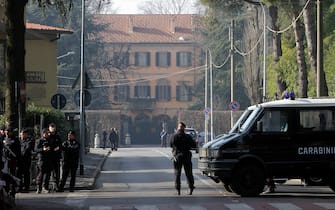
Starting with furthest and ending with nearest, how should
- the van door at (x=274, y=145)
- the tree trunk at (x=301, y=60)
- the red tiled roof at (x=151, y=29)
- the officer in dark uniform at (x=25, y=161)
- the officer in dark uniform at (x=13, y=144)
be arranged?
the red tiled roof at (x=151, y=29) → the tree trunk at (x=301, y=60) → the officer in dark uniform at (x=25, y=161) → the officer in dark uniform at (x=13, y=144) → the van door at (x=274, y=145)

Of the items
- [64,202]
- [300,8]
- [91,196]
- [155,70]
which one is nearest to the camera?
[64,202]

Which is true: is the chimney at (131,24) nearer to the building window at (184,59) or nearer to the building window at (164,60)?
the building window at (164,60)

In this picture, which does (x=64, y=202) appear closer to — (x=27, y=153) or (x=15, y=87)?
(x=27, y=153)

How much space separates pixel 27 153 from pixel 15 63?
3.85 m

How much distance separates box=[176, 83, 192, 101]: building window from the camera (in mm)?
105875

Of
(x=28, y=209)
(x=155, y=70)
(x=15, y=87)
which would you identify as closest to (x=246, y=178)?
(x=28, y=209)

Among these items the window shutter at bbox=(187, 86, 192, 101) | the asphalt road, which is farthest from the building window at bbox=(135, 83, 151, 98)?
the asphalt road

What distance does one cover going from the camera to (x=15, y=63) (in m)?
27.5

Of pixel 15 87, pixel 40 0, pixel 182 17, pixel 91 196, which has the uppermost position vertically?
pixel 182 17

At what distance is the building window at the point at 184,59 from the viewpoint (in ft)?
350

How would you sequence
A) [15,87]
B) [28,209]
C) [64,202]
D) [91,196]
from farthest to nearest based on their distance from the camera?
[15,87] < [91,196] < [64,202] < [28,209]

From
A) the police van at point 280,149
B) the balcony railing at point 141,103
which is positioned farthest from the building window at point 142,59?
the police van at point 280,149

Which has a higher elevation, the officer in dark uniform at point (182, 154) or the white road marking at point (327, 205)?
the officer in dark uniform at point (182, 154)

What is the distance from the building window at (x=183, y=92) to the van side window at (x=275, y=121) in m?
82.5
